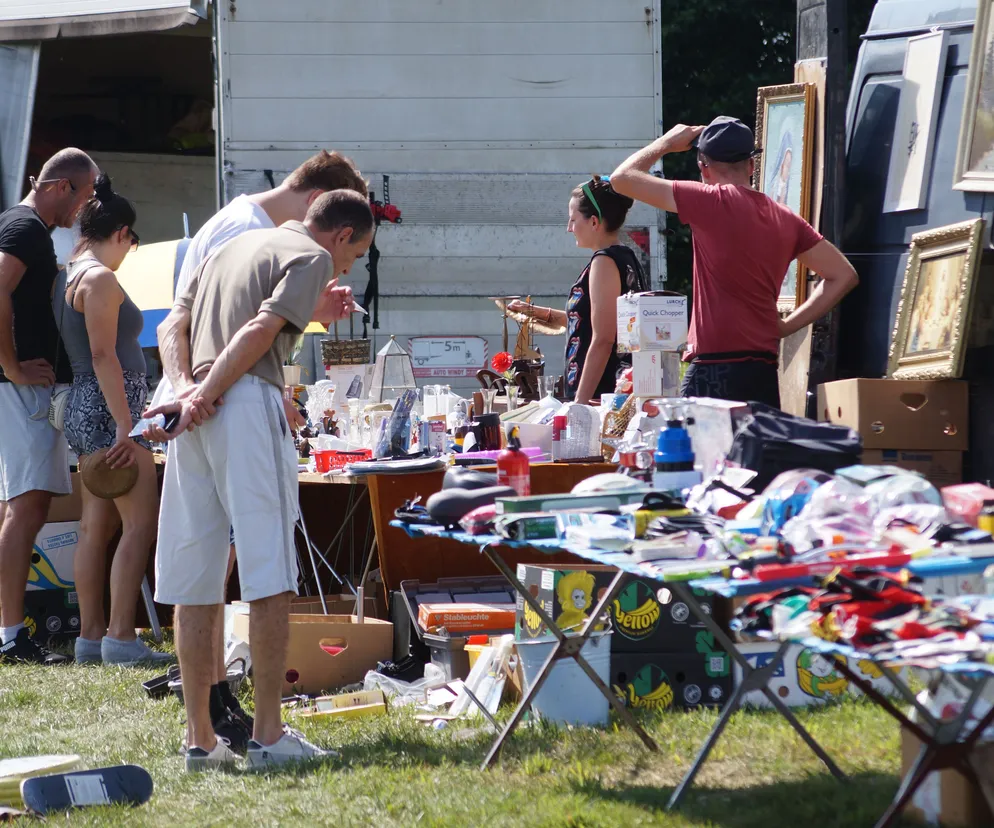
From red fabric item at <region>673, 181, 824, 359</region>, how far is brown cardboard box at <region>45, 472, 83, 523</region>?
3.00 m

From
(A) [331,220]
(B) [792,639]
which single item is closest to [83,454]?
(A) [331,220]

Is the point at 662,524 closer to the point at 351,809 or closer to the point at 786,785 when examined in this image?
the point at 786,785

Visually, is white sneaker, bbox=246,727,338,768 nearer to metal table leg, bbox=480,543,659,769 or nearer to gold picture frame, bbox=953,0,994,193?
metal table leg, bbox=480,543,659,769

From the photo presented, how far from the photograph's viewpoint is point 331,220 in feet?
11.7

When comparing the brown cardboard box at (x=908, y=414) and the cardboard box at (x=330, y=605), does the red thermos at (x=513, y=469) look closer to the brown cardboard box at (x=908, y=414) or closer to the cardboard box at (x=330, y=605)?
the brown cardboard box at (x=908, y=414)

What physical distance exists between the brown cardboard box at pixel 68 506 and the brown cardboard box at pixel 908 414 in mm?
3280

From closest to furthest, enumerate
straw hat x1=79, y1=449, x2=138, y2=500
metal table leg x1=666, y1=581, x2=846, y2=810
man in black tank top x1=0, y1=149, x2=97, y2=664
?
metal table leg x1=666, y1=581, x2=846, y2=810, straw hat x1=79, y1=449, x2=138, y2=500, man in black tank top x1=0, y1=149, x2=97, y2=664

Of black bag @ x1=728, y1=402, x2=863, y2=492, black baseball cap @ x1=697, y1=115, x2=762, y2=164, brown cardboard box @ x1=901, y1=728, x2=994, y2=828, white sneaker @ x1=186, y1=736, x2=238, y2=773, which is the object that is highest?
black baseball cap @ x1=697, y1=115, x2=762, y2=164

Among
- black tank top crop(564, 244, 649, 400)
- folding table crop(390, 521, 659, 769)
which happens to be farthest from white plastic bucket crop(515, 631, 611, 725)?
black tank top crop(564, 244, 649, 400)

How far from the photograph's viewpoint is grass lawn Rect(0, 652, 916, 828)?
9.48ft

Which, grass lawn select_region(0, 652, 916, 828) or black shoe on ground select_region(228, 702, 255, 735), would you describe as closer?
grass lawn select_region(0, 652, 916, 828)

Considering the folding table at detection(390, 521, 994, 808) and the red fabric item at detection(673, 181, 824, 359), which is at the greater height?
the red fabric item at detection(673, 181, 824, 359)

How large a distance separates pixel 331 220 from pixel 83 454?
2.01m

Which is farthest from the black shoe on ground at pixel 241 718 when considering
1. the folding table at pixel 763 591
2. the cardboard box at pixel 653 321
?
the cardboard box at pixel 653 321
